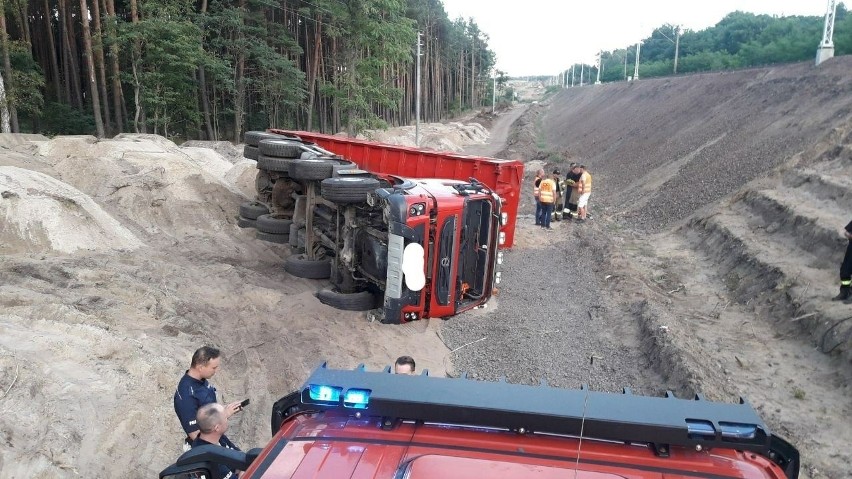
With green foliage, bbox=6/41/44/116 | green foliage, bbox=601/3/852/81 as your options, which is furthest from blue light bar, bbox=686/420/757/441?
green foliage, bbox=601/3/852/81

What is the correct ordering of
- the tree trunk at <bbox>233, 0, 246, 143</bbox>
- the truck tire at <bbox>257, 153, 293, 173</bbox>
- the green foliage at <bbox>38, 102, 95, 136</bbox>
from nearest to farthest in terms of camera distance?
the truck tire at <bbox>257, 153, 293, 173</bbox>
the green foliage at <bbox>38, 102, 95, 136</bbox>
the tree trunk at <bbox>233, 0, 246, 143</bbox>

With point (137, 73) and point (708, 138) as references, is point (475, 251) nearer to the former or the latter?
point (708, 138)

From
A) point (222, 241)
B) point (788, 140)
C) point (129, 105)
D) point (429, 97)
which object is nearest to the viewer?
point (222, 241)

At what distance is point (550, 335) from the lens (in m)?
8.05

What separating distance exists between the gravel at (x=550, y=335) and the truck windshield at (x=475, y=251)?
A: 0.55m

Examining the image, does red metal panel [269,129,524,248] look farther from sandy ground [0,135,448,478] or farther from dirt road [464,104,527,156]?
dirt road [464,104,527,156]

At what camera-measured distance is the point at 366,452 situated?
2107 mm

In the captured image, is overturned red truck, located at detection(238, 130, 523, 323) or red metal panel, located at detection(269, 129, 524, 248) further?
red metal panel, located at detection(269, 129, 524, 248)

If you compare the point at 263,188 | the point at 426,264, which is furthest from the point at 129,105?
the point at 426,264

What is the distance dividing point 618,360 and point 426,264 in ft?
9.26

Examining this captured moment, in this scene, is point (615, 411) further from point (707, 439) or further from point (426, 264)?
point (426, 264)

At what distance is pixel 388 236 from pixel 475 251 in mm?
1482

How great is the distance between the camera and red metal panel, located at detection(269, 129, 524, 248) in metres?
10.5

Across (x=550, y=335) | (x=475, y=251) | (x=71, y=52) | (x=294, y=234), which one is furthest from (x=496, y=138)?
(x=550, y=335)
